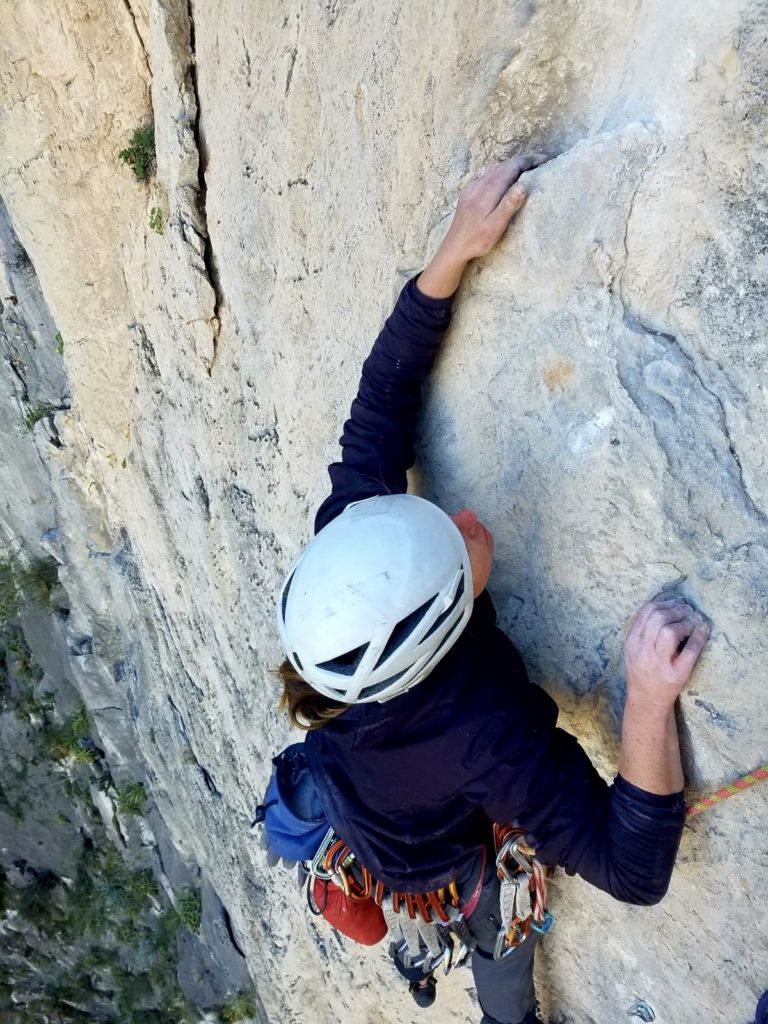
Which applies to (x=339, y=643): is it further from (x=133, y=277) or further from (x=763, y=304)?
(x=133, y=277)

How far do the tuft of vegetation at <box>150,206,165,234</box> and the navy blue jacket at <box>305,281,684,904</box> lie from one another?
225cm

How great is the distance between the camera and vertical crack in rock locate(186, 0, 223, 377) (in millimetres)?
3324

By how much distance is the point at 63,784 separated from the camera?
9211 mm

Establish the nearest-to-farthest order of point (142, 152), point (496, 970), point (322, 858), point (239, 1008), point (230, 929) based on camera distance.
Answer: point (322, 858) → point (496, 970) → point (142, 152) → point (230, 929) → point (239, 1008)

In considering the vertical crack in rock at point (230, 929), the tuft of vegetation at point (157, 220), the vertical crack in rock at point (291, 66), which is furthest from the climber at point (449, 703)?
the vertical crack in rock at point (230, 929)

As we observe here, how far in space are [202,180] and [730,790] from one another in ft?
10.6

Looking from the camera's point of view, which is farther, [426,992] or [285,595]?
[426,992]

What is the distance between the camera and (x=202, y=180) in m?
3.44

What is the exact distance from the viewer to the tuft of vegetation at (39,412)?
20.0 ft

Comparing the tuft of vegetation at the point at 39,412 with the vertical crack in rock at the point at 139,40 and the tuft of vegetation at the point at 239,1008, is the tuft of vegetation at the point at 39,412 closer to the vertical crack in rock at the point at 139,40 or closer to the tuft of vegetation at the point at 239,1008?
the vertical crack in rock at the point at 139,40

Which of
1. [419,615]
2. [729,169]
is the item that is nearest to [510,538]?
[419,615]

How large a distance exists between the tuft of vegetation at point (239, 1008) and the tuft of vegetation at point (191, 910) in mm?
770

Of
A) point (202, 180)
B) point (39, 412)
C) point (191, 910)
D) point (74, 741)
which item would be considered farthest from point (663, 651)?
point (74, 741)

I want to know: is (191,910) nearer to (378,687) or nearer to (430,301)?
(378,687)
